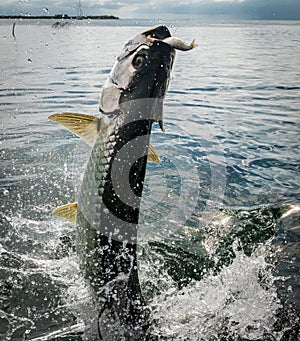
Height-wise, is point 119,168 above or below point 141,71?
below

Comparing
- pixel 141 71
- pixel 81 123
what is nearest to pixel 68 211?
pixel 81 123

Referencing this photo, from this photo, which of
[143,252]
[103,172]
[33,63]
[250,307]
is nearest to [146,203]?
[143,252]

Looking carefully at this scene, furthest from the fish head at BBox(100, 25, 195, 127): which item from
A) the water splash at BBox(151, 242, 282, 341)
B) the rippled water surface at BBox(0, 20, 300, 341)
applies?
the water splash at BBox(151, 242, 282, 341)

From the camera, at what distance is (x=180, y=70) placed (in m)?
19.7

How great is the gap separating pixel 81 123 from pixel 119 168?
45 cm

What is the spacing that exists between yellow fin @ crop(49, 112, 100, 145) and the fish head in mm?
120

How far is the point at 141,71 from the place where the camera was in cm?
322

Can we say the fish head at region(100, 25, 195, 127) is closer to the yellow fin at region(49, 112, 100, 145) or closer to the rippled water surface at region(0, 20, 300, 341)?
the yellow fin at region(49, 112, 100, 145)

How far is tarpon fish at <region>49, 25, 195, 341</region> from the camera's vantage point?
3.23m

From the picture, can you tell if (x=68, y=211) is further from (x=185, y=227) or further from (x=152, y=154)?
(x=185, y=227)

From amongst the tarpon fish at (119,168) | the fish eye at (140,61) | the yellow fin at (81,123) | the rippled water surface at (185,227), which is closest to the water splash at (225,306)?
the rippled water surface at (185,227)

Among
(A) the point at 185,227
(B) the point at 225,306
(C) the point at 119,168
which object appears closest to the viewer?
(C) the point at 119,168

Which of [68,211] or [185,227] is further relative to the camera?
[185,227]

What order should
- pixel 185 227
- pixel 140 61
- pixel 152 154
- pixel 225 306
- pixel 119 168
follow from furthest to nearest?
pixel 185 227 < pixel 225 306 < pixel 152 154 < pixel 119 168 < pixel 140 61
